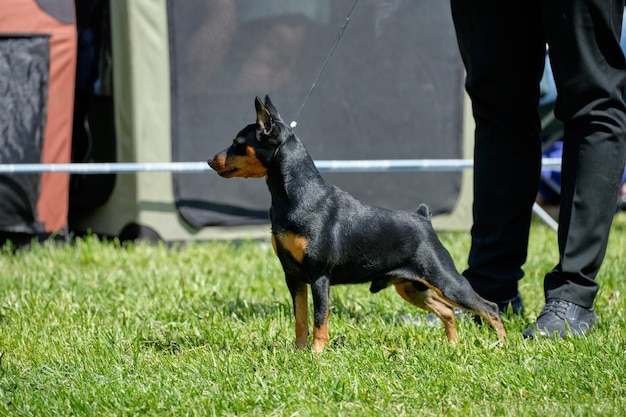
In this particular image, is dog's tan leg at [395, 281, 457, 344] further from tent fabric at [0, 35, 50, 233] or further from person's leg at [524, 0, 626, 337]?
tent fabric at [0, 35, 50, 233]

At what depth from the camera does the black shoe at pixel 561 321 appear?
2.80m

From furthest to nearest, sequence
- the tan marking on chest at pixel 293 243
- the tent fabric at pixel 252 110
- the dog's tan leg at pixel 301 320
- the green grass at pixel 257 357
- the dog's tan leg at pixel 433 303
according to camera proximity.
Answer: the tent fabric at pixel 252 110 → the dog's tan leg at pixel 433 303 → the dog's tan leg at pixel 301 320 → the tan marking on chest at pixel 293 243 → the green grass at pixel 257 357

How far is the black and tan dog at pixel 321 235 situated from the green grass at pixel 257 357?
0.17 meters

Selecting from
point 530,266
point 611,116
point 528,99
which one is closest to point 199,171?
point 530,266

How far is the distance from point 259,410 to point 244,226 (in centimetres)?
277

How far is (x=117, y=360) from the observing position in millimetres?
2641

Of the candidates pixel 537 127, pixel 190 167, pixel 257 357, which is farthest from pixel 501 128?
pixel 190 167

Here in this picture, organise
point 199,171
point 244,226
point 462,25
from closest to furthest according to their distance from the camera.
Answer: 1. point 462,25
2. point 199,171
3. point 244,226

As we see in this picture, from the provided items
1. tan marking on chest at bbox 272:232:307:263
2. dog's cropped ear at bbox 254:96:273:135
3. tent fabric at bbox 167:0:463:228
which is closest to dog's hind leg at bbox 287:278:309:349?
tan marking on chest at bbox 272:232:307:263

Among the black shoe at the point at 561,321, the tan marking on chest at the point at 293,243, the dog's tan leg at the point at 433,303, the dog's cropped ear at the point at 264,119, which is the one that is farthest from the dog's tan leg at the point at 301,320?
the black shoe at the point at 561,321

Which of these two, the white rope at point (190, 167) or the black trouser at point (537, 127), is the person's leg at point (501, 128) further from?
the white rope at point (190, 167)

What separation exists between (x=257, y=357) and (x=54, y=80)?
2455 millimetres

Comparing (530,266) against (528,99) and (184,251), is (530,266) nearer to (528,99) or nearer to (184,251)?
(528,99)

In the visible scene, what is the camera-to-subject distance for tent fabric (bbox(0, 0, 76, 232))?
443 cm
